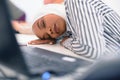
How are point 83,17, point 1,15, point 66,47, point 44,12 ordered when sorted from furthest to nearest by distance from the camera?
point 44,12 < point 66,47 < point 83,17 < point 1,15

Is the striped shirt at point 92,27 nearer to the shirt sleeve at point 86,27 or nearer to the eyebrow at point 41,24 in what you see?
A: the shirt sleeve at point 86,27

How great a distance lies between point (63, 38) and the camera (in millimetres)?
1004

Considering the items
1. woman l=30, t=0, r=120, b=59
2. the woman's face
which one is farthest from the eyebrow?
woman l=30, t=0, r=120, b=59

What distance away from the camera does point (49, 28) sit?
94 cm

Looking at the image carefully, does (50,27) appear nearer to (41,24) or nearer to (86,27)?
(41,24)

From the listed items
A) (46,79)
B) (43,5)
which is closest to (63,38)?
(43,5)

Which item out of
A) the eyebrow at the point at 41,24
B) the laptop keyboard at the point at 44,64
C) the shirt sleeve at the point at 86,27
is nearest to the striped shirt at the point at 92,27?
the shirt sleeve at the point at 86,27

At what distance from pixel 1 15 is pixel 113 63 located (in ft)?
0.45

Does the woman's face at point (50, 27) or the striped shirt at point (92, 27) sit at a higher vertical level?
the woman's face at point (50, 27)

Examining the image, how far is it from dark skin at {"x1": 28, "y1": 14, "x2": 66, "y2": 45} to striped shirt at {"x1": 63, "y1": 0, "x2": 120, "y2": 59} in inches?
3.9

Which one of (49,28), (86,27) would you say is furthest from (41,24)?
(86,27)

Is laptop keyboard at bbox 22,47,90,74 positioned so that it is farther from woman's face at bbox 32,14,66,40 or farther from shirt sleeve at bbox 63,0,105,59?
woman's face at bbox 32,14,66,40

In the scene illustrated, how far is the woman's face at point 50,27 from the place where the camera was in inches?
37.4

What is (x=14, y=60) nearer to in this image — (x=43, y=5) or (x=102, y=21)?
Answer: (x=102, y=21)
